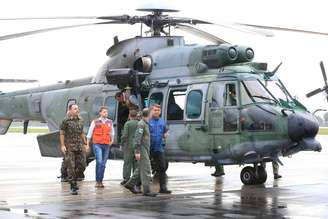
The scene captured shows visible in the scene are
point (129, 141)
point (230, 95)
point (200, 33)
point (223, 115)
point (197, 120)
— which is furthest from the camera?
point (200, 33)

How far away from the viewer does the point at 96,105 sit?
17781 millimetres

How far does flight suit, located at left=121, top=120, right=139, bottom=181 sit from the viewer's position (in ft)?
47.2

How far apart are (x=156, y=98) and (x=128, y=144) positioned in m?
2.22

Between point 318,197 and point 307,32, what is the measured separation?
176 inches

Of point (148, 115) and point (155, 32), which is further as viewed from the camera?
point (155, 32)

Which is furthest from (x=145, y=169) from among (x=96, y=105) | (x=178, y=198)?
(x=96, y=105)

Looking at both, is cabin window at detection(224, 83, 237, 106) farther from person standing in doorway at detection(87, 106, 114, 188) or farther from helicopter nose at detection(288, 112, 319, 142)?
person standing in doorway at detection(87, 106, 114, 188)

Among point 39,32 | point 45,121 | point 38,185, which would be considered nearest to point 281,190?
point 38,185

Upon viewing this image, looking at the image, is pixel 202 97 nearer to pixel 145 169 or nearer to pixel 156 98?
pixel 156 98

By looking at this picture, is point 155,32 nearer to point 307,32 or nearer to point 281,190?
point 307,32

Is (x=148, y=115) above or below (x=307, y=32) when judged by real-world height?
below

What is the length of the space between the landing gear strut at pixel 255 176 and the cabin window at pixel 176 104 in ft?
6.48

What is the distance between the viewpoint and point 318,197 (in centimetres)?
1300

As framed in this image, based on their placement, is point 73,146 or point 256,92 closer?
point 73,146
